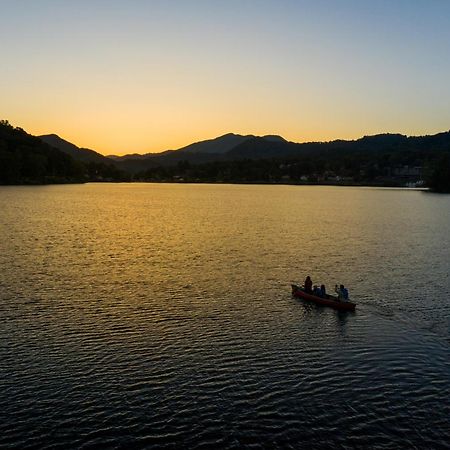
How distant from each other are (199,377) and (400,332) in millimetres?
18832

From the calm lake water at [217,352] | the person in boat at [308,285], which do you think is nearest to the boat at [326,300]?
the person in boat at [308,285]

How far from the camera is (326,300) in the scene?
153 ft

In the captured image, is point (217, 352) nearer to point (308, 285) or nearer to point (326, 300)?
point (326, 300)

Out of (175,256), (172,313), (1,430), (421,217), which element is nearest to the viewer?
(1,430)

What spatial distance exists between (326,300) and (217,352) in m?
16.8

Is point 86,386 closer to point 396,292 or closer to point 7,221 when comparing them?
point 396,292

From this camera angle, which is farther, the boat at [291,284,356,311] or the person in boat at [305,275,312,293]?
the person in boat at [305,275,312,293]

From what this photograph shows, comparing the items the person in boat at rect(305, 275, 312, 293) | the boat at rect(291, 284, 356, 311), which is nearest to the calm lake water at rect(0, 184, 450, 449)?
the boat at rect(291, 284, 356, 311)

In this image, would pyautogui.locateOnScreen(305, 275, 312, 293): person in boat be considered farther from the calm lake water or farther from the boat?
the calm lake water

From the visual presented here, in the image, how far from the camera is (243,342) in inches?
1401

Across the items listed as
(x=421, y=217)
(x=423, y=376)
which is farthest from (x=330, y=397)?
(x=421, y=217)

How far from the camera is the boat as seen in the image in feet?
148

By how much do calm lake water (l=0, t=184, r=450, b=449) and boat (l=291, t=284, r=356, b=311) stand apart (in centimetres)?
93

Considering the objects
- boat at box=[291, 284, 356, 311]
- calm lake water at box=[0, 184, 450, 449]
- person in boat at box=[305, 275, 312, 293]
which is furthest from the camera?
person in boat at box=[305, 275, 312, 293]
